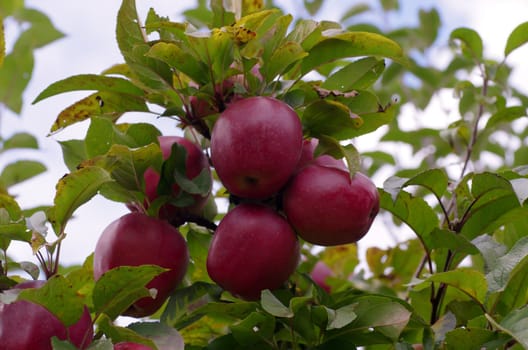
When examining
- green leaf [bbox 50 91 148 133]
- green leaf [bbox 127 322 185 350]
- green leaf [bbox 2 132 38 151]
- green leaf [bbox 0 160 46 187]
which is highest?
green leaf [bbox 50 91 148 133]

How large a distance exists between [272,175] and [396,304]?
245 mm

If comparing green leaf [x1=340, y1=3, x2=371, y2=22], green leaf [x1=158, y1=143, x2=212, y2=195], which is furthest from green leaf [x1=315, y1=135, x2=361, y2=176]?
green leaf [x1=340, y1=3, x2=371, y2=22]

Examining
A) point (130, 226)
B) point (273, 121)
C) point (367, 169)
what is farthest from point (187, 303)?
point (367, 169)

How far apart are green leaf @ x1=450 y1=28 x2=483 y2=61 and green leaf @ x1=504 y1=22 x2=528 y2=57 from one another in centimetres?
11

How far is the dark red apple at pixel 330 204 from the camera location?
108cm

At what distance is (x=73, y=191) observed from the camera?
1041 millimetres

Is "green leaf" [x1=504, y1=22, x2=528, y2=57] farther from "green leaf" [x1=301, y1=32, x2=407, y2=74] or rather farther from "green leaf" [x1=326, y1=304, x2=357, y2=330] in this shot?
"green leaf" [x1=326, y1=304, x2=357, y2=330]

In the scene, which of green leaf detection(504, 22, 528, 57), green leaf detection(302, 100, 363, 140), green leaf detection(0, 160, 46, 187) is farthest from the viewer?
green leaf detection(0, 160, 46, 187)

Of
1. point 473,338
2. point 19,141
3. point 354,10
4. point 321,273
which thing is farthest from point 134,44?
point 354,10

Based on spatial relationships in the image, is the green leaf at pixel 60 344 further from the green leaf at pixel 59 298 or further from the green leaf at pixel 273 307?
the green leaf at pixel 273 307

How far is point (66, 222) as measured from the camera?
1.08 metres

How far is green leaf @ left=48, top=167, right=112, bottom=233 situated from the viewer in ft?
3.32

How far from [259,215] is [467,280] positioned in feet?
0.99

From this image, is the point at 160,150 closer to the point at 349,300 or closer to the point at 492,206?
the point at 349,300
